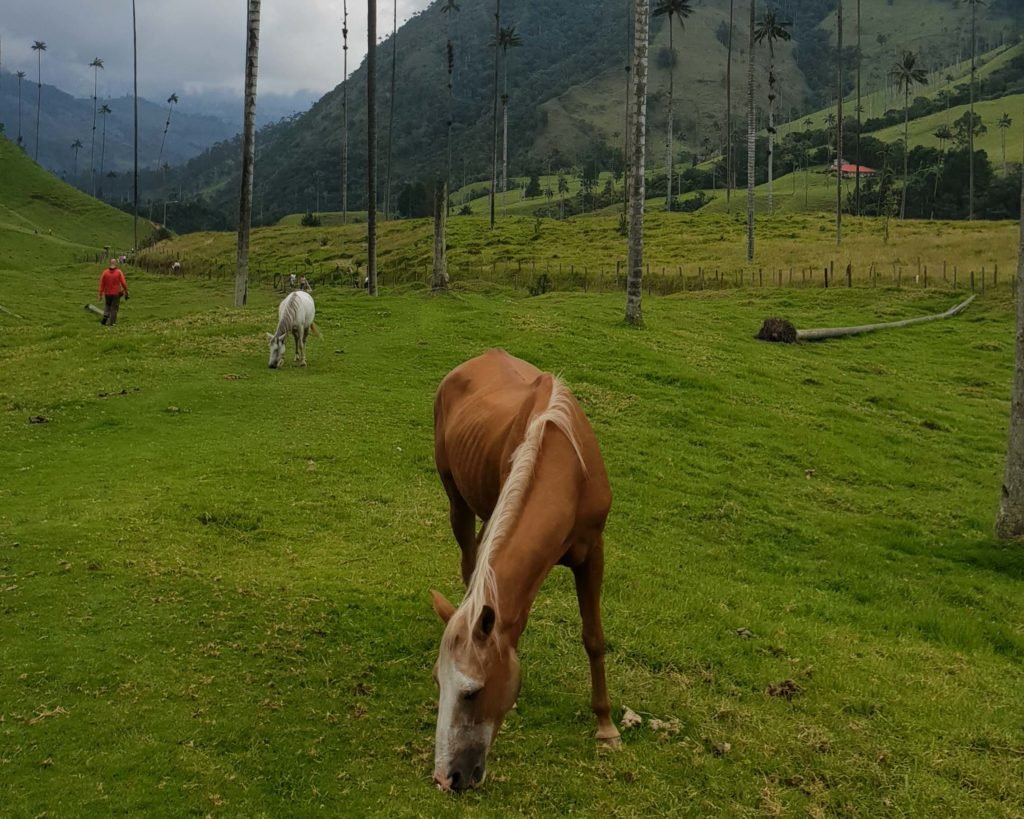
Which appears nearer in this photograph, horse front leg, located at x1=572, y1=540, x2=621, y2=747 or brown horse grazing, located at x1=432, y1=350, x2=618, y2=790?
brown horse grazing, located at x1=432, y1=350, x2=618, y2=790

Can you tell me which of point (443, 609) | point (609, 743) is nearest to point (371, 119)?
point (609, 743)

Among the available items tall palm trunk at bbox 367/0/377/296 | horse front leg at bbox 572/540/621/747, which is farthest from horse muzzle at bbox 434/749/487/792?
tall palm trunk at bbox 367/0/377/296

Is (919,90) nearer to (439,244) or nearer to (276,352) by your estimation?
(439,244)

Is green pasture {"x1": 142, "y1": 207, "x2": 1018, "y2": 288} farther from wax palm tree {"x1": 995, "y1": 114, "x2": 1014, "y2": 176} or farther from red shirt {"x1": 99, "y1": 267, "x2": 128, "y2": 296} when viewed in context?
wax palm tree {"x1": 995, "y1": 114, "x2": 1014, "y2": 176}

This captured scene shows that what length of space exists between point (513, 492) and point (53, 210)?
105577mm

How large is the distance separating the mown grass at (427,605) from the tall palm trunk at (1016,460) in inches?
17.7

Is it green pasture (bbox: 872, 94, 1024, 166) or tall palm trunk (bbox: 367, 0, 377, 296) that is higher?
green pasture (bbox: 872, 94, 1024, 166)

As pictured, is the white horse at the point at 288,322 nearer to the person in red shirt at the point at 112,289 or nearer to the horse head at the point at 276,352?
the horse head at the point at 276,352

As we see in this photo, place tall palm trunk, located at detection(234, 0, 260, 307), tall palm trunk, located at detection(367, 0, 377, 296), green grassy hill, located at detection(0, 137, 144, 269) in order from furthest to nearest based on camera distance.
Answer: green grassy hill, located at detection(0, 137, 144, 269) → tall palm trunk, located at detection(367, 0, 377, 296) → tall palm trunk, located at detection(234, 0, 260, 307)

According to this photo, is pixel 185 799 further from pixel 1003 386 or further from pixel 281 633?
Result: pixel 1003 386

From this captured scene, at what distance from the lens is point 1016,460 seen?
11367 mm

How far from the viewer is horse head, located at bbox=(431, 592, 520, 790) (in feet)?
13.5

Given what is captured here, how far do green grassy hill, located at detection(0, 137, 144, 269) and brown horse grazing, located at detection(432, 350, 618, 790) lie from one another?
8142 centimetres

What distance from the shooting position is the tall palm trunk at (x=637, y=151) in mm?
23141
